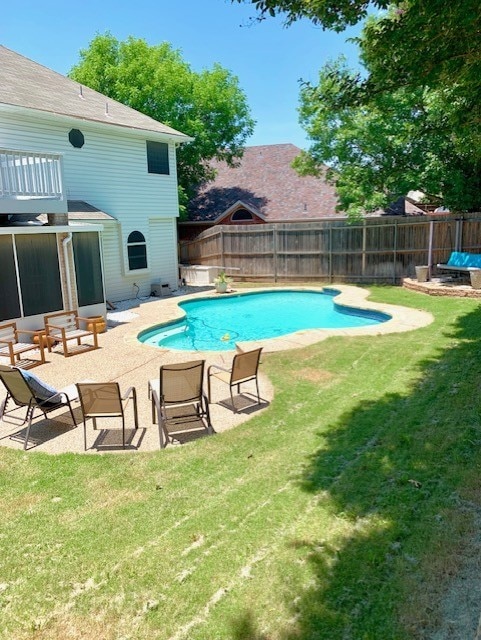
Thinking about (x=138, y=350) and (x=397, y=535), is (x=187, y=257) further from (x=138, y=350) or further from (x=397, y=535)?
(x=397, y=535)

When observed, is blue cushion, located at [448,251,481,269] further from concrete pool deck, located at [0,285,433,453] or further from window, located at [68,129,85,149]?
window, located at [68,129,85,149]

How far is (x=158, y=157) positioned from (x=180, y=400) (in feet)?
47.8

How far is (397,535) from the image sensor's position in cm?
382

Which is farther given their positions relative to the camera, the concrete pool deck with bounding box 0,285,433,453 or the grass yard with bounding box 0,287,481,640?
the concrete pool deck with bounding box 0,285,433,453

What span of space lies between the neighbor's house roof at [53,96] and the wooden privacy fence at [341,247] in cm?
536

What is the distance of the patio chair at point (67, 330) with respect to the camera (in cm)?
1086

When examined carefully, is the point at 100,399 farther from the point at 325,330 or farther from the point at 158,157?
the point at 158,157

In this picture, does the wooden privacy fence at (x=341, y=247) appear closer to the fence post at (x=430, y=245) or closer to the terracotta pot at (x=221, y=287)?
the fence post at (x=430, y=245)

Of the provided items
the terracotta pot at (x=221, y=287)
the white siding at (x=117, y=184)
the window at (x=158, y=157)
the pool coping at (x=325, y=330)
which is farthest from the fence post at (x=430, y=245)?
the window at (x=158, y=157)

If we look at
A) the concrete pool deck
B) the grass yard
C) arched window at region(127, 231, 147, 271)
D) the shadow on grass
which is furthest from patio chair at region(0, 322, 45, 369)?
arched window at region(127, 231, 147, 271)

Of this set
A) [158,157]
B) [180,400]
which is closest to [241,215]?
[158,157]

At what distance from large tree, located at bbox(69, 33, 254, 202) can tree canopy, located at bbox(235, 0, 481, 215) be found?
731cm

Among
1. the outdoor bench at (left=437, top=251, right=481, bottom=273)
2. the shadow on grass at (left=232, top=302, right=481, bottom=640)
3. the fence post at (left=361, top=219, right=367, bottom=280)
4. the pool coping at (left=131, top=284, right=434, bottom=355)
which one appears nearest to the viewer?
Answer: the shadow on grass at (left=232, top=302, right=481, bottom=640)

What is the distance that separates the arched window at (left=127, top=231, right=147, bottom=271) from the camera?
58.5ft
